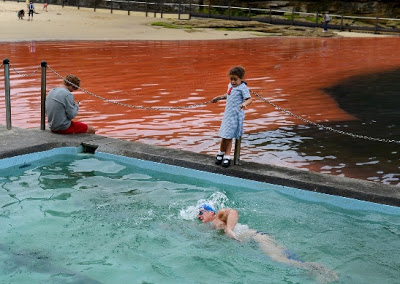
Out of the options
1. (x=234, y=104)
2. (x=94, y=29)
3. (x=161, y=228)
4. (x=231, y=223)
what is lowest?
(x=161, y=228)

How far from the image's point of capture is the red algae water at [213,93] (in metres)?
10.1

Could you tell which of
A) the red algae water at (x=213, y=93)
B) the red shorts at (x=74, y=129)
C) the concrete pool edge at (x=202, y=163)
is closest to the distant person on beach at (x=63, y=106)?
the red shorts at (x=74, y=129)

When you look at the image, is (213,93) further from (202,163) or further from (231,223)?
(231,223)

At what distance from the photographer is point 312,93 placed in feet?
52.7

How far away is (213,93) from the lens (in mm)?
15680

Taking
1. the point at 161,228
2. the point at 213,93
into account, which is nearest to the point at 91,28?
the point at 213,93

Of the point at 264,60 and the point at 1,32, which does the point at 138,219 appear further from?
the point at 1,32

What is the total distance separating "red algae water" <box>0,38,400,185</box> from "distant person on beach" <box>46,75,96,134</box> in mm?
1316

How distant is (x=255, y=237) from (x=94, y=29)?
110 ft

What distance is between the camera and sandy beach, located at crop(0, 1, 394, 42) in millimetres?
Answer: 33469

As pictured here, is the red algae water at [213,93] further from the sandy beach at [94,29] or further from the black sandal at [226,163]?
the sandy beach at [94,29]

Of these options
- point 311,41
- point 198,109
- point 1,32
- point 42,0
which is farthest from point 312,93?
point 42,0

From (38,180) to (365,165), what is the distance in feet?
15.6

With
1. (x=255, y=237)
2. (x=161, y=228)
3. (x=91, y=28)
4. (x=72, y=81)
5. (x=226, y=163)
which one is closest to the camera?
(x=255, y=237)
